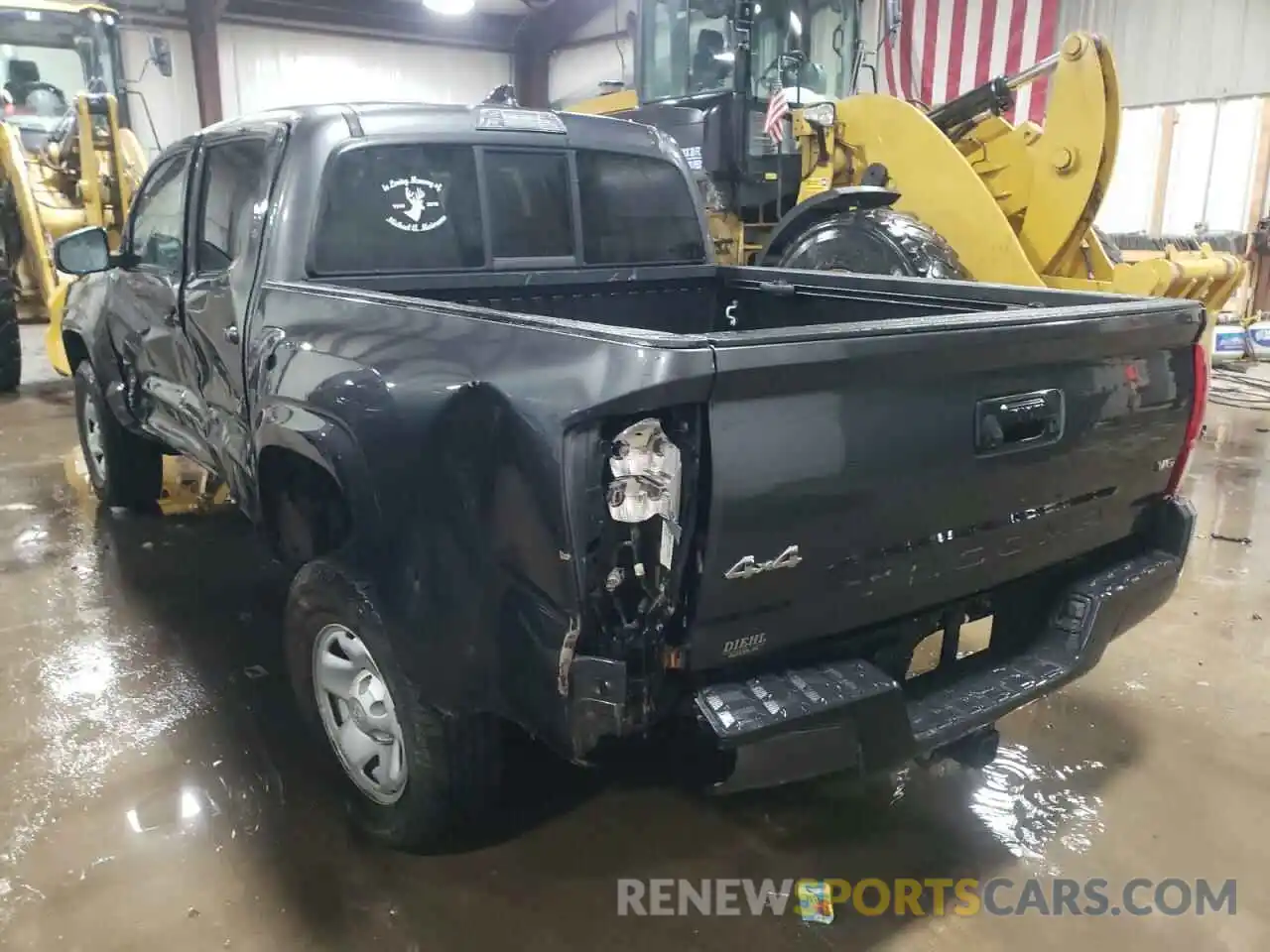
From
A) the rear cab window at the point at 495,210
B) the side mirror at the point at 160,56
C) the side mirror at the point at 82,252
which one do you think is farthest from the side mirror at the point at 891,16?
the side mirror at the point at 160,56

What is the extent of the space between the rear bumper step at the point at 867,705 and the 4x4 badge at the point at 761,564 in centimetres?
23

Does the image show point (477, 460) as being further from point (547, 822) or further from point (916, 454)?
point (547, 822)

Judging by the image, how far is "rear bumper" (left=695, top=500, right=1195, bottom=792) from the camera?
1.80 metres

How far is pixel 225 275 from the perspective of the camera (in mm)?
3115

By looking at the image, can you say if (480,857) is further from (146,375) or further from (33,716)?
(146,375)

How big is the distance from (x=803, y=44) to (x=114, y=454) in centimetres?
Result: 547

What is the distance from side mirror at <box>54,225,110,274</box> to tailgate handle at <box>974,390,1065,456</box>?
11.2 feet

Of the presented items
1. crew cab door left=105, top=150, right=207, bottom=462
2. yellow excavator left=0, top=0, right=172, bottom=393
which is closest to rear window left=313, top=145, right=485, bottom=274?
crew cab door left=105, top=150, right=207, bottom=462

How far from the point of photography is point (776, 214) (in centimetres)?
725

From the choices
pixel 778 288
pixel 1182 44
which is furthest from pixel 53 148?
pixel 1182 44

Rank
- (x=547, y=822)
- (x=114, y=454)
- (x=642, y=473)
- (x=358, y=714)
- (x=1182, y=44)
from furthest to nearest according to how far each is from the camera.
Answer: (x=1182, y=44), (x=114, y=454), (x=547, y=822), (x=358, y=714), (x=642, y=473)

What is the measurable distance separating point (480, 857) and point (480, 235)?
6.29ft

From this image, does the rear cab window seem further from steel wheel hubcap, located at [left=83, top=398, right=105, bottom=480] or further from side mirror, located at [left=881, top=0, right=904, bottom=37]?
side mirror, located at [left=881, top=0, right=904, bottom=37]

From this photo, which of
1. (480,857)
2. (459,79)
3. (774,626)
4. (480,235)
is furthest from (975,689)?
(459,79)
